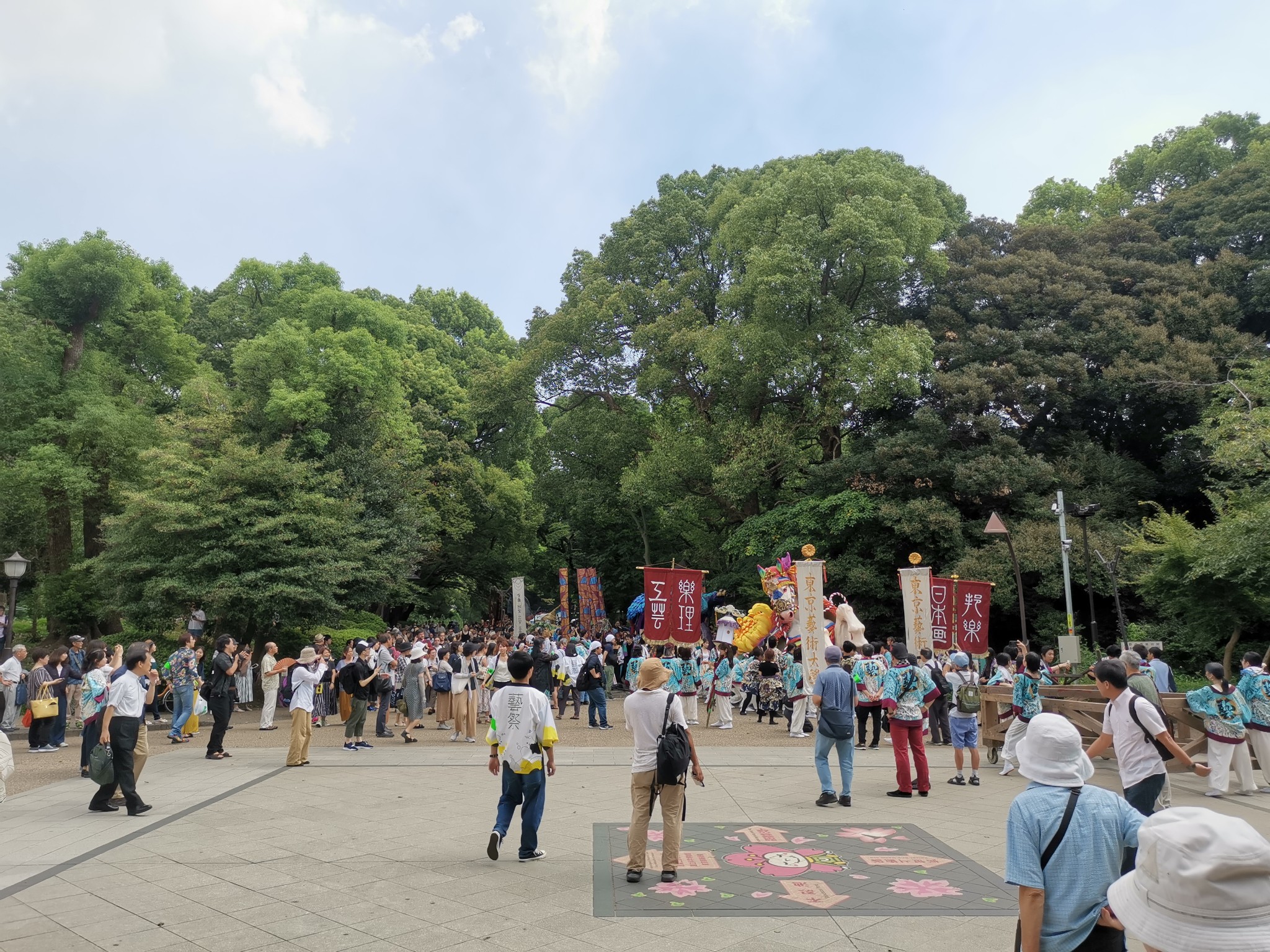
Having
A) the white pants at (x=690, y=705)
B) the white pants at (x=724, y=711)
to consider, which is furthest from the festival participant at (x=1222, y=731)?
the white pants at (x=690, y=705)

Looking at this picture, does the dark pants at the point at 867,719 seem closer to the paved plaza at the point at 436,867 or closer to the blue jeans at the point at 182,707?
the paved plaza at the point at 436,867

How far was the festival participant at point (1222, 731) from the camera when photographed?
9422mm

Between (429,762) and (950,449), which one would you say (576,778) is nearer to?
(429,762)

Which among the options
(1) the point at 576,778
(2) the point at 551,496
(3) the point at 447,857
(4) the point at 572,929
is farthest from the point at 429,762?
(2) the point at 551,496

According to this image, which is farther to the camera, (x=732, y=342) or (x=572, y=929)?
(x=732, y=342)

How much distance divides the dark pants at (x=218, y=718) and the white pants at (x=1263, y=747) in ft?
41.5

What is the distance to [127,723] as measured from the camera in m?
8.22

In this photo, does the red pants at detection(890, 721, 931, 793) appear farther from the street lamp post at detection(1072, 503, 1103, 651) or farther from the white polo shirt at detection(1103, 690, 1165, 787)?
the street lamp post at detection(1072, 503, 1103, 651)

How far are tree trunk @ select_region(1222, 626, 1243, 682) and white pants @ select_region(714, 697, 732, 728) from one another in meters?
10.2

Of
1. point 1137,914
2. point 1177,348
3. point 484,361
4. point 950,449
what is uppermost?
point 484,361

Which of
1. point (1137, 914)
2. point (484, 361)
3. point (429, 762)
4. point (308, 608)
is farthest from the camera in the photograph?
point (484, 361)

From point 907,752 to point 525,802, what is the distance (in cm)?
451

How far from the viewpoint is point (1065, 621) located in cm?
2269

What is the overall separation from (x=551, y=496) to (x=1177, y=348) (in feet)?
68.1
